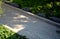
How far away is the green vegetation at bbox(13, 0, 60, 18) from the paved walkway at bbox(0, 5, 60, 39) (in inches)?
30.1

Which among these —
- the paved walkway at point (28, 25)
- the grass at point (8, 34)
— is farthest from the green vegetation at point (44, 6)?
the grass at point (8, 34)

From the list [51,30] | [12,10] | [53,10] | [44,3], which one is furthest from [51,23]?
[12,10]

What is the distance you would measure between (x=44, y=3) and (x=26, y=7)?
1223 mm

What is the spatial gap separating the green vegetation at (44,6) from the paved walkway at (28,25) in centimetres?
77

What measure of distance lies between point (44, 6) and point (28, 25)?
2247 millimetres

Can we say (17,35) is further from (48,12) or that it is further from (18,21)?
(48,12)

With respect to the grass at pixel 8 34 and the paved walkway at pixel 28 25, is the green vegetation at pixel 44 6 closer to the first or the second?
the paved walkway at pixel 28 25

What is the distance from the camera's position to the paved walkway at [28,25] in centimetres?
904

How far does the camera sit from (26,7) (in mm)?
11727

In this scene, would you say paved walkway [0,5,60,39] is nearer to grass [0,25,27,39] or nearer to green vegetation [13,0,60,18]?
grass [0,25,27,39]

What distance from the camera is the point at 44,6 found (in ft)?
38.0

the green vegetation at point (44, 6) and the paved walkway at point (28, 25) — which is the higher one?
the green vegetation at point (44, 6)

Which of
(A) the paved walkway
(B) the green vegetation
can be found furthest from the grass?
(B) the green vegetation

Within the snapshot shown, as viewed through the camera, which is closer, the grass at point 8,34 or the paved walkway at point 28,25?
the grass at point 8,34
